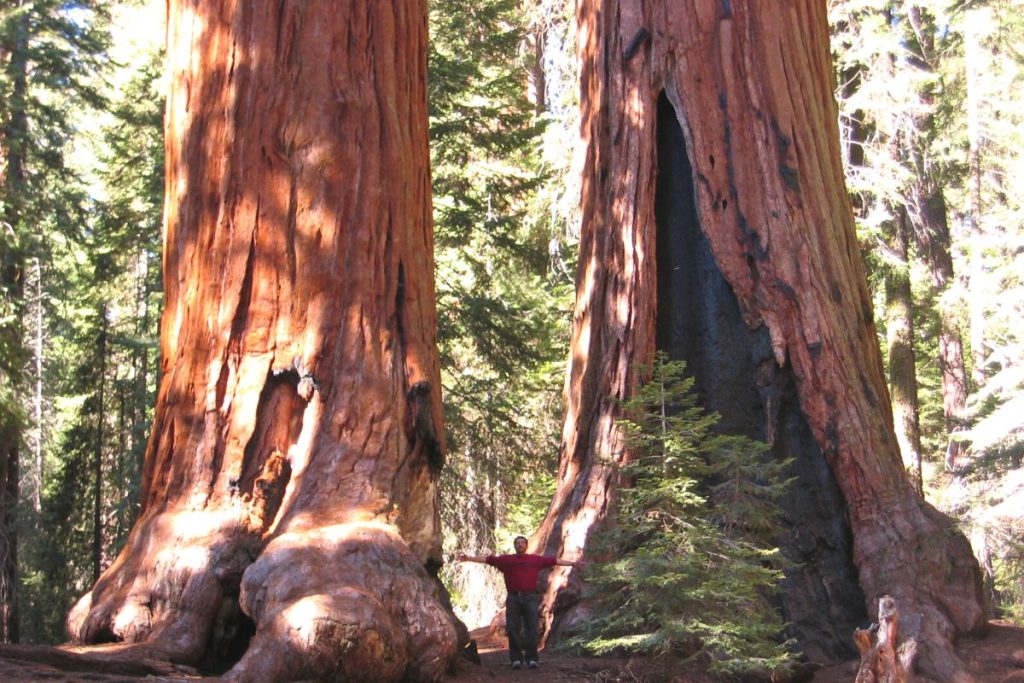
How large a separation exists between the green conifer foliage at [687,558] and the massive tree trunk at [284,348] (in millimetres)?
1452

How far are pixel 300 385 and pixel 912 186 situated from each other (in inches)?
568

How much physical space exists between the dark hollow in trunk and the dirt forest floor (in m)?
0.58

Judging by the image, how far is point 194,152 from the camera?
7348 mm

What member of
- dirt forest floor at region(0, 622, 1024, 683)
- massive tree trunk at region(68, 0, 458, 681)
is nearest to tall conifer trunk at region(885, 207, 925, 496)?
dirt forest floor at region(0, 622, 1024, 683)

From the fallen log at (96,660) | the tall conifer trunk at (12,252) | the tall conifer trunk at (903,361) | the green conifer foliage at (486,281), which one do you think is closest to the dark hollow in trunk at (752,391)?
the fallen log at (96,660)

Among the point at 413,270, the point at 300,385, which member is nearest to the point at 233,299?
the point at 300,385

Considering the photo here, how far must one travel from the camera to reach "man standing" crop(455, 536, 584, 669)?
26.4 ft

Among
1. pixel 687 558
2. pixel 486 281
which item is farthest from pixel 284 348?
pixel 486 281

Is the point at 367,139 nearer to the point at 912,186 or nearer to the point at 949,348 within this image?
the point at 912,186

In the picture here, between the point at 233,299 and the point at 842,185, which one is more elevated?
the point at 842,185

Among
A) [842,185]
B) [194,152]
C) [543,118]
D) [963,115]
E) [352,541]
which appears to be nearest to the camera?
[352,541]

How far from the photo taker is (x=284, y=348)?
6996 millimetres

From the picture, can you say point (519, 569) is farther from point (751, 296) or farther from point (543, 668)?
point (751, 296)

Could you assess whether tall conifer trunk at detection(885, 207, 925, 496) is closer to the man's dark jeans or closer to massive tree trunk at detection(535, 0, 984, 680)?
massive tree trunk at detection(535, 0, 984, 680)
